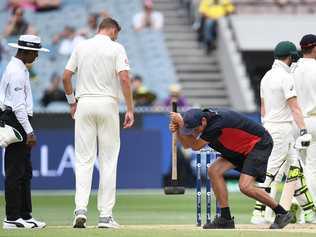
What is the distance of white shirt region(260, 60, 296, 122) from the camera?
15.9 meters

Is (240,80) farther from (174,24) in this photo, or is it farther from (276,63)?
(276,63)

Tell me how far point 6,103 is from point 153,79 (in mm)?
16070

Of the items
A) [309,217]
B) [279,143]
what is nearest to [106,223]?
[279,143]

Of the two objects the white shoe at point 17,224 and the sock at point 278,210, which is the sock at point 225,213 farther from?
the white shoe at point 17,224

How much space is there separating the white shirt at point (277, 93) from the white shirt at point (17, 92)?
3068 mm

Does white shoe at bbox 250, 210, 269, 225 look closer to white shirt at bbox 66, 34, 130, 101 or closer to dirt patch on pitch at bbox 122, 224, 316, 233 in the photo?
dirt patch on pitch at bbox 122, 224, 316, 233

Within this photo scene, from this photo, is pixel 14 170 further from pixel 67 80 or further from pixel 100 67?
pixel 100 67

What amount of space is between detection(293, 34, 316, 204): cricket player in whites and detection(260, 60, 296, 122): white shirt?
1.82ft

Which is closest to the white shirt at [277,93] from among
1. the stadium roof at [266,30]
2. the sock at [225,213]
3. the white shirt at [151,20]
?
the sock at [225,213]

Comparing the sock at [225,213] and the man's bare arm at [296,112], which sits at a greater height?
the man's bare arm at [296,112]

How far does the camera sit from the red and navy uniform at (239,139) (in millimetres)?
14422

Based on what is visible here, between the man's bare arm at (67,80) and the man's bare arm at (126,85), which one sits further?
the man's bare arm at (67,80)

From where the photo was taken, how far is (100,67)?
49.3 ft

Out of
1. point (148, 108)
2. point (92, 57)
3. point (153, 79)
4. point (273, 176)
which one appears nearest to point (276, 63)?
point (273, 176)
